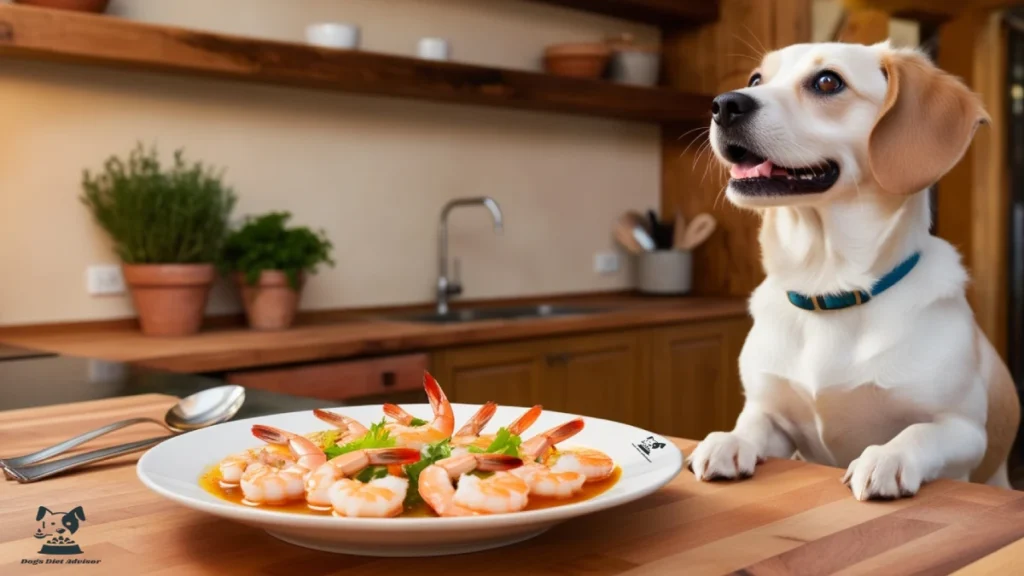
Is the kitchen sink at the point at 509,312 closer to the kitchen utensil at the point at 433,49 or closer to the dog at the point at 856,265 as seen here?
the kitchen utensil at the point at 433,49

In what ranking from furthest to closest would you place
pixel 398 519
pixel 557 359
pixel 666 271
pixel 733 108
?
pixel 666 271 < pixel 557 359 < pixel 733 108 < pixel 398 519

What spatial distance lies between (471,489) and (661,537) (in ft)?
0.53

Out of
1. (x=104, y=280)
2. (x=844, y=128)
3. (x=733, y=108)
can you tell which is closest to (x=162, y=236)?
(x=104, y=280)

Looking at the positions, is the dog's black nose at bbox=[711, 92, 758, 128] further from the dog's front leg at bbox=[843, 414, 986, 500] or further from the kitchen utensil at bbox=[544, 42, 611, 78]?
the kitchen utensil at bbox=[544, 42, 611, 78]

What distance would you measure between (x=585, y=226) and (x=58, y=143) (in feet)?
7.13

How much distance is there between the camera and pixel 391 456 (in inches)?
27.8

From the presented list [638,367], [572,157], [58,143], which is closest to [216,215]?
[58,143]

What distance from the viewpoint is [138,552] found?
702 millimetres

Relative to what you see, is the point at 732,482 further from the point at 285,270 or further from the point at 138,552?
the point at 285,270

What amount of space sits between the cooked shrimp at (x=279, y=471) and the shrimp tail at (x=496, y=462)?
13 centimetres

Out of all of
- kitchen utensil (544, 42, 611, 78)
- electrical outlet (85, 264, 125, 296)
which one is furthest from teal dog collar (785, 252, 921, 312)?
kitchen utensil (544, 42, 611, 78)

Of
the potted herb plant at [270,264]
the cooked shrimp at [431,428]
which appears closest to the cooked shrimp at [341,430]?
the cooked shrimp at [431,428]

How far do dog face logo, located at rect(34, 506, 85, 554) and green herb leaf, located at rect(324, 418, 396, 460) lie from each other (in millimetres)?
188

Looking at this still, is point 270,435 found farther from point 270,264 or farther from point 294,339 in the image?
point 270,264
